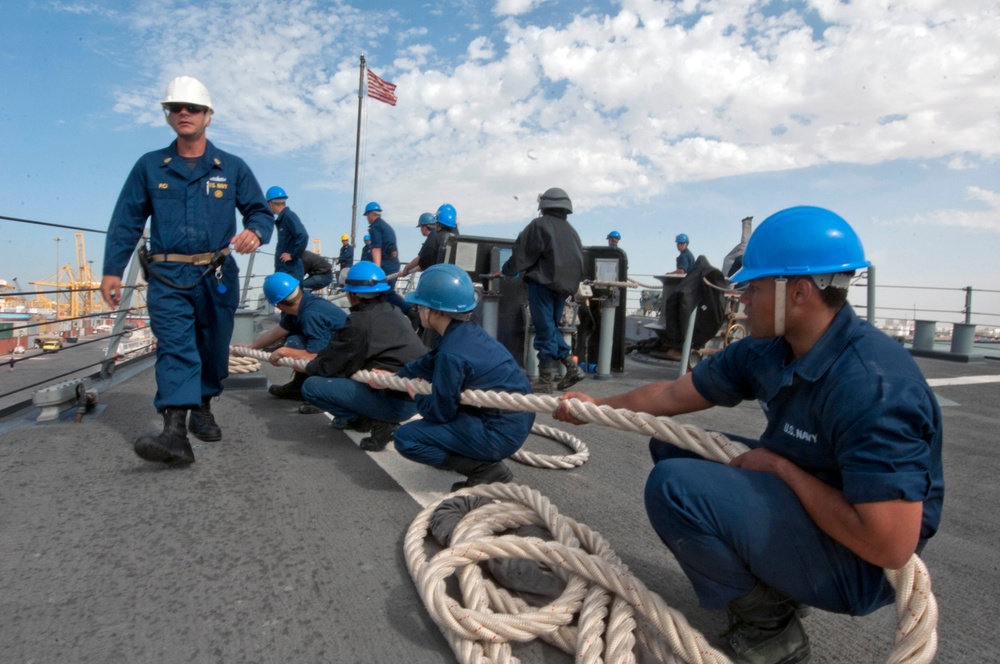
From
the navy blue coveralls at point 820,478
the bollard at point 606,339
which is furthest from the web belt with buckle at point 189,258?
the bollard at point 606,339

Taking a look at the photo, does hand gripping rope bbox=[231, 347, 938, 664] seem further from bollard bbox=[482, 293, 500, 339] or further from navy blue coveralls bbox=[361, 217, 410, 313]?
navy blue coveralls bbox=[361, 217, 410, 313]

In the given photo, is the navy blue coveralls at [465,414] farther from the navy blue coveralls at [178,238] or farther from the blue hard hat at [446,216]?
the blue hard hat at [446,216]

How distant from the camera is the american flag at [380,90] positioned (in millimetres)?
17359

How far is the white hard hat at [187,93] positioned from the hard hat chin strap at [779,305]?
2854 millimetres

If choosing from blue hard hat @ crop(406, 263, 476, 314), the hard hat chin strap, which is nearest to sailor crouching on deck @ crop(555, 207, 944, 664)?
the hard hat chin strap

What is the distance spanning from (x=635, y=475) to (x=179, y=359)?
2400mm

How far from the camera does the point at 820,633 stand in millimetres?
1756

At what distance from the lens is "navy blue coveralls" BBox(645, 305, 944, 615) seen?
1.26m

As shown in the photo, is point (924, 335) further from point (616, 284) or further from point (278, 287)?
point (278, 287)

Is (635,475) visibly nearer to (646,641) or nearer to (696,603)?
(696,603)

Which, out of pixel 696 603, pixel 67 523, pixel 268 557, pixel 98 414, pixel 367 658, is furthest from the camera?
pixel 98 414

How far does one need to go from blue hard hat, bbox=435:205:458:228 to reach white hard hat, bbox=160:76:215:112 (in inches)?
157

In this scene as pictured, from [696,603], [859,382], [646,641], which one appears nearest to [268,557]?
[646,641]

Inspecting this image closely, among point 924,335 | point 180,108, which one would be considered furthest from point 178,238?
point 924,335
